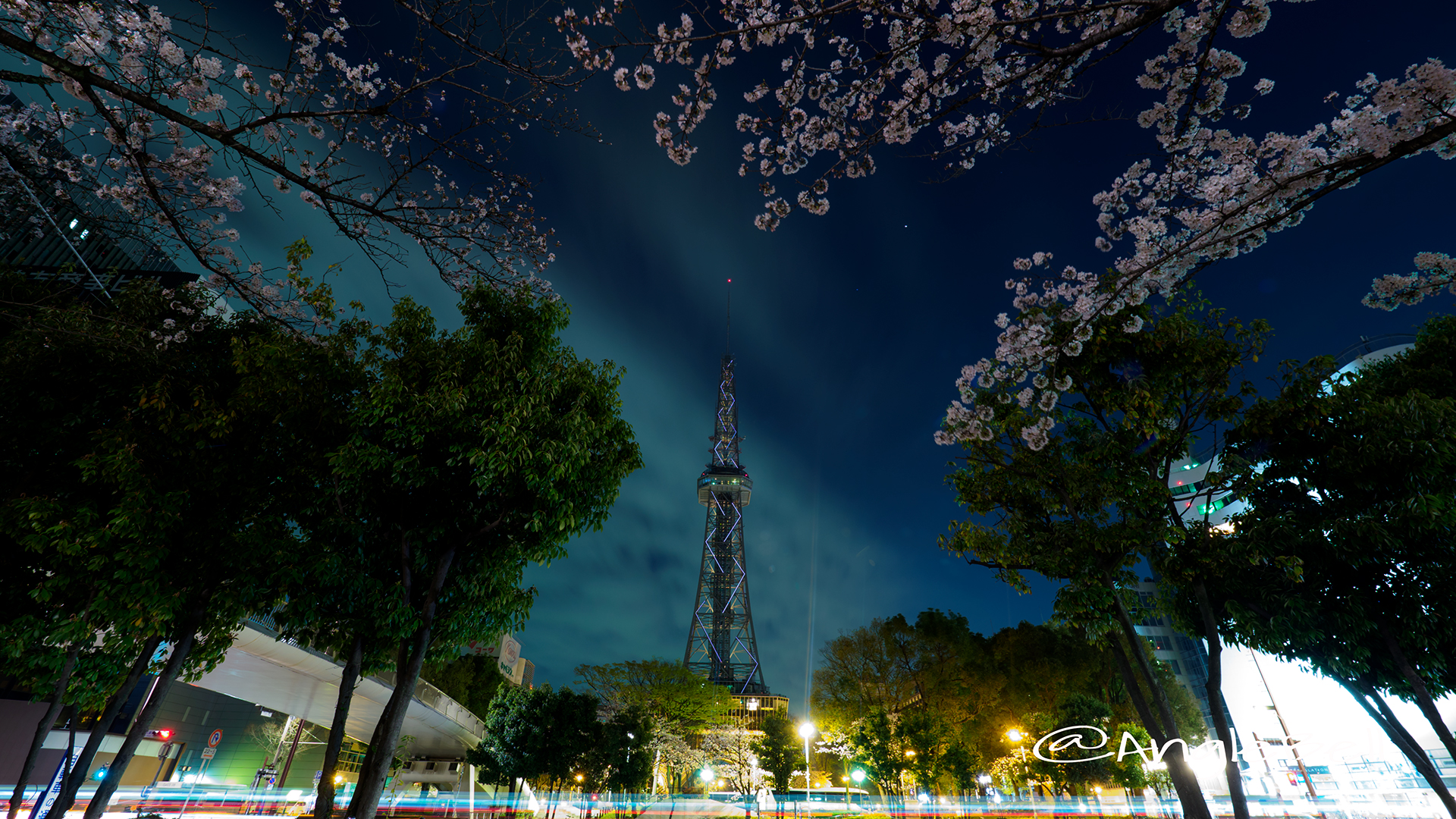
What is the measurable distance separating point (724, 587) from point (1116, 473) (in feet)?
200

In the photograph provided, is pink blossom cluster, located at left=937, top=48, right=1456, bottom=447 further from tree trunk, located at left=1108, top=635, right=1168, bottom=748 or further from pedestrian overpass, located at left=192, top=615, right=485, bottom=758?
pedestrian overpass, located at left=192, top=615, right=485, bottom=758

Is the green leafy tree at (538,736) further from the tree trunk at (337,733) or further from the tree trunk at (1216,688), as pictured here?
the tree trunk at (1216,688)

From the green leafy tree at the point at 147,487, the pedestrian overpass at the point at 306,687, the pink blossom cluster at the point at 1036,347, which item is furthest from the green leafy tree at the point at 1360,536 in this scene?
the pedestrian overpass at the point at 306,687

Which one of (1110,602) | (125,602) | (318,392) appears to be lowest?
(125,602)

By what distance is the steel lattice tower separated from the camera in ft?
208

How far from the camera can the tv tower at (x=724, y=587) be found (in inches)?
2502

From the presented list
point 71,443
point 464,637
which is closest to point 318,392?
point 71,443

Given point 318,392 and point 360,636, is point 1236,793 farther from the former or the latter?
point 318,392

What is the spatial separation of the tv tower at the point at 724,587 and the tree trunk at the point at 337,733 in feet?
183

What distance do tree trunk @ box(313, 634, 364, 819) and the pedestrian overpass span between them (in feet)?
17.1

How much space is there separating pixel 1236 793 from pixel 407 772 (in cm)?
3986

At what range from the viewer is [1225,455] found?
925 cm

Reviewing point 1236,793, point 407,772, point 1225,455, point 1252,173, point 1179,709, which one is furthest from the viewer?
point 407,772

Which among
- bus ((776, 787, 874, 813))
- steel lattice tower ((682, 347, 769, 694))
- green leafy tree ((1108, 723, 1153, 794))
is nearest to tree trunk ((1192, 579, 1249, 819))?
green leafy tree ((1108, 723, 1153, 794))
